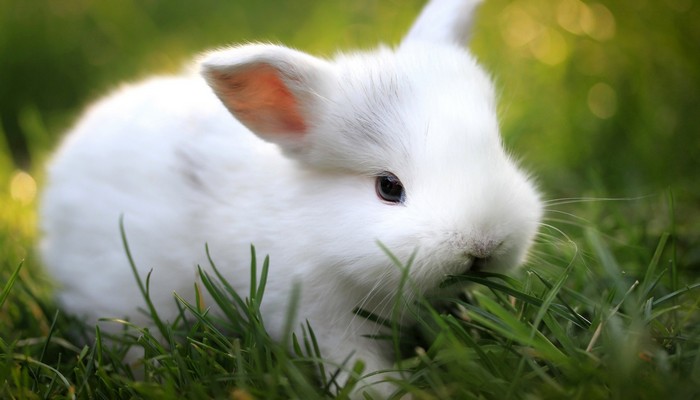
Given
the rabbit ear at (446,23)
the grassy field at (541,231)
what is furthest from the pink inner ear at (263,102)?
the rabbit ear at (446,23)

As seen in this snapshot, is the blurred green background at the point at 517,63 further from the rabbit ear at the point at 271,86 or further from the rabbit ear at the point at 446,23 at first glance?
the rabbit ear at the point at 271,86

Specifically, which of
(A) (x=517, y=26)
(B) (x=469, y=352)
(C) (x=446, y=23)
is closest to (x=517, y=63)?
(A) (x=517, y=26)

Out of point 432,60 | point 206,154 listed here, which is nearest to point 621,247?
point 432,60

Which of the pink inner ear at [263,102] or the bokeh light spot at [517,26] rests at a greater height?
the bokeh light spot at [517,26]

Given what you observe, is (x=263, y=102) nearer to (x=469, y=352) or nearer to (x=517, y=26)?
(x=469, y=352)

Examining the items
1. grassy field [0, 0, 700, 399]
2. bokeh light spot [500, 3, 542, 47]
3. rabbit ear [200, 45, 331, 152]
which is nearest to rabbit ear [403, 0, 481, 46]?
grassy field [0, 0, 700, 399]

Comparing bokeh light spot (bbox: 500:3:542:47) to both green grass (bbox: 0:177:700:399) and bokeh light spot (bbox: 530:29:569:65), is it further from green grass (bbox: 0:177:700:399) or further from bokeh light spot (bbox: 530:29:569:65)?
green grass (bbox: 0:177:700:399)
